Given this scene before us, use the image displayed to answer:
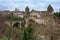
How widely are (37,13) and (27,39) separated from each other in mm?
9470

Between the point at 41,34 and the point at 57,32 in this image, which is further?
the point at 57,32

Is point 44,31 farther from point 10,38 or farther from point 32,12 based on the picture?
point 32,12

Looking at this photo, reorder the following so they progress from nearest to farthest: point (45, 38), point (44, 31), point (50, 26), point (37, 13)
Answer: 1. point (45, 38)
2. point (44, 31)
3. point (50, 26)
4. point (37, 13)

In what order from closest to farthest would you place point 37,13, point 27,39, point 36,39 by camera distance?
point 27,39 < point 36,39 < point 37,13

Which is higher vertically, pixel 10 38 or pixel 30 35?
pixel 30 35

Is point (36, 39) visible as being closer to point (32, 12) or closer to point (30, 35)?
point (30, 35)

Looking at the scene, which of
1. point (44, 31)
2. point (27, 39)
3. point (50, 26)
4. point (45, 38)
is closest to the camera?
point (27, 39)

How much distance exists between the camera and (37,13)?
19.2 metres

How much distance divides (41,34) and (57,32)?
1509 millimetres

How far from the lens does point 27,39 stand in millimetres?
9891

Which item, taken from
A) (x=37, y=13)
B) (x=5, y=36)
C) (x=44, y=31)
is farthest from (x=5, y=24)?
(x=37, y=13)

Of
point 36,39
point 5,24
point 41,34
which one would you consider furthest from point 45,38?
point 5,24

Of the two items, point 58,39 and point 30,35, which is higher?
point 30,35

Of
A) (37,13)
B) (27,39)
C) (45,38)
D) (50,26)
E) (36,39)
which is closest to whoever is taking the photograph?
(27,39)
